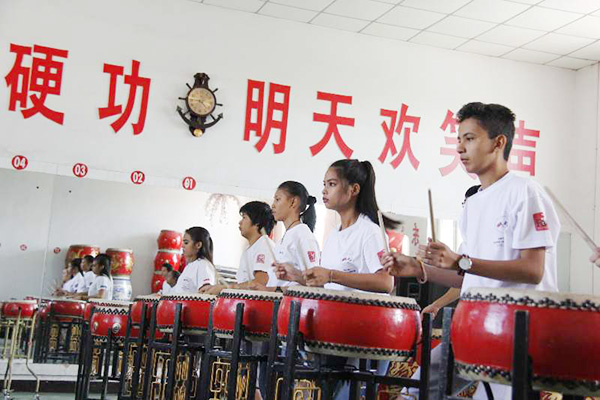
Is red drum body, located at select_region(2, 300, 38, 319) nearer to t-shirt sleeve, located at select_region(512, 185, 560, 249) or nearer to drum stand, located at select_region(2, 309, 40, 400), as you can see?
drum stand, located at select_region(2, 309, 40, 400)

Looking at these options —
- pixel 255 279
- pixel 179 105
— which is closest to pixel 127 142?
pixel 179 105

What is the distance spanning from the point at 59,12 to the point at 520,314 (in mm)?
5030

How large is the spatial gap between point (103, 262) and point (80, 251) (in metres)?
0.21

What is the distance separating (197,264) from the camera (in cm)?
478

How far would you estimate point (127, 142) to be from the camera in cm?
570

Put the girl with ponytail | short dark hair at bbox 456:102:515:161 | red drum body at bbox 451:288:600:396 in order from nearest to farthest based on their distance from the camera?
red drum body at bbox 451:288:600:396
short dark hair at bbox 456:102:515:161
the girl with ponytail

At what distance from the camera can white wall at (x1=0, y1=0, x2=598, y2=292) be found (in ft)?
18.4

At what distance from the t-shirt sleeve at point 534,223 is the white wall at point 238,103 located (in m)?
4.04

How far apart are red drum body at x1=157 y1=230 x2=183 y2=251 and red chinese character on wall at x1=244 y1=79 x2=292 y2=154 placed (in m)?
0.95

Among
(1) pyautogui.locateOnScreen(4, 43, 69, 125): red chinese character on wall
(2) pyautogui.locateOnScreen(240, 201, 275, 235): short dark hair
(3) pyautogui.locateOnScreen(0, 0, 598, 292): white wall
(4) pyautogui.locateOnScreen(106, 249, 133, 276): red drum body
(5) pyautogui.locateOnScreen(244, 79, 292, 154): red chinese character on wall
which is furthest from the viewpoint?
(5) pyautogui.locateOnScreen(244, 79, 292, 154): red chinese character on wall

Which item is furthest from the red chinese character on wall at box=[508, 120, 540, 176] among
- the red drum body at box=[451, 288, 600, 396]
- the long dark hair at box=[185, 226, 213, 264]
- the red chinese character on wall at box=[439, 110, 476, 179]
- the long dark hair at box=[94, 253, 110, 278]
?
the red drum body at box=[451, 288, 600, 396]

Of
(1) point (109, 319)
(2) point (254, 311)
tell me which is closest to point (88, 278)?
(1) point (109, 319)

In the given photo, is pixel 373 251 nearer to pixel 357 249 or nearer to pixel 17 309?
pixel 357 249

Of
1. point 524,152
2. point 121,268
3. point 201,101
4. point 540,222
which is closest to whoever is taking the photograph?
point 540,222
